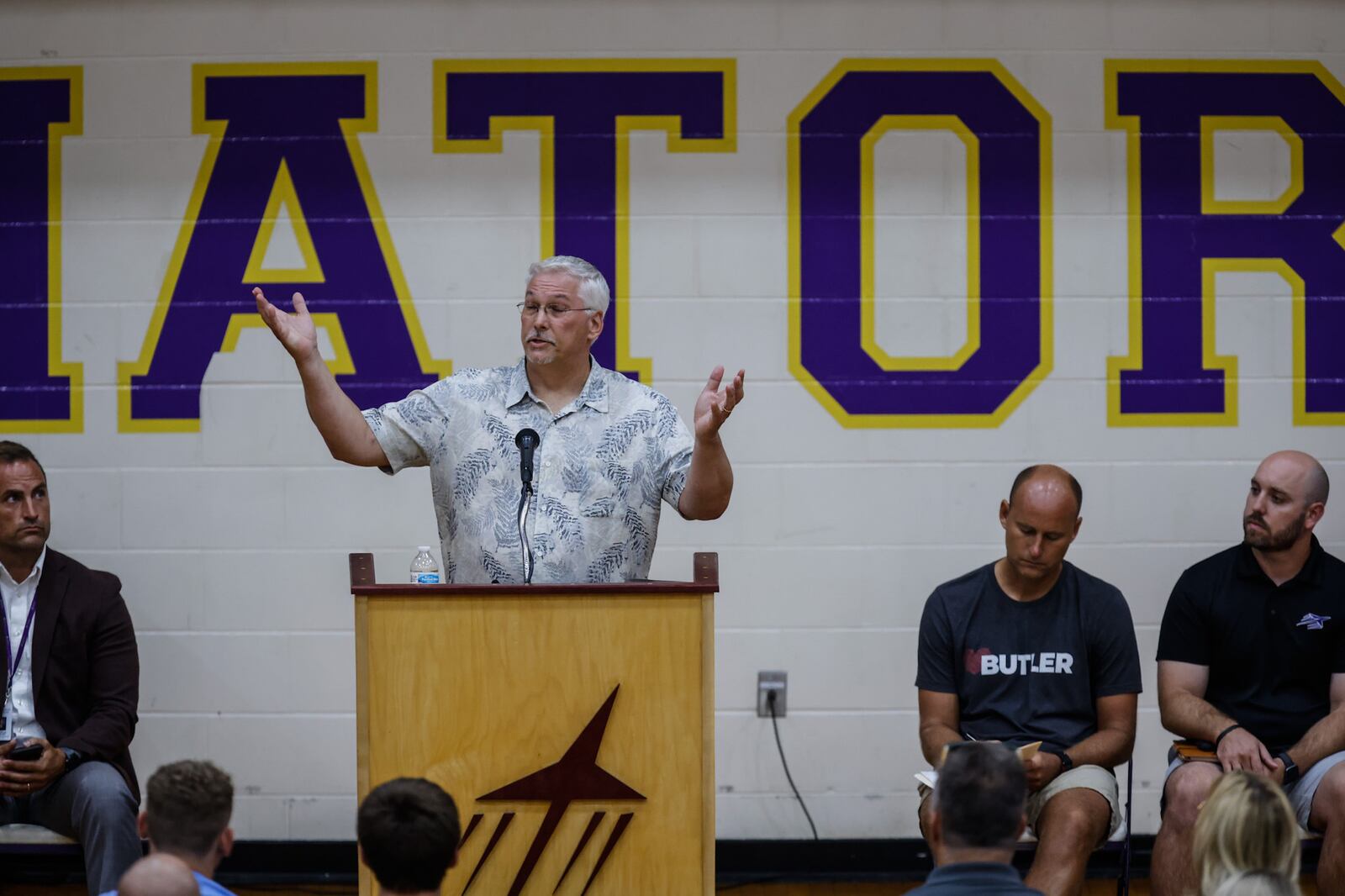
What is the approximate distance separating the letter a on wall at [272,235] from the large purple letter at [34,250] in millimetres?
223

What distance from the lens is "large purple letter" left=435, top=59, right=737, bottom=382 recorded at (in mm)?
4527

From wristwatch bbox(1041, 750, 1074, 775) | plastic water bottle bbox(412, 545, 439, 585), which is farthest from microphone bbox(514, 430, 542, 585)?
wristwatch bbox(1041, 750, 1074, 775)

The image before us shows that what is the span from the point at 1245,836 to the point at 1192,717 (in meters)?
1.47

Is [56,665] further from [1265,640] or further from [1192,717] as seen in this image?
[1265,640]

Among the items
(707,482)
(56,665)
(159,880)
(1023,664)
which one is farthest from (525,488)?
(56,665)

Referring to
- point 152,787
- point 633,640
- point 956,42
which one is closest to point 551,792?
point 633,640

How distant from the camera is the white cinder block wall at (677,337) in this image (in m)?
4.54

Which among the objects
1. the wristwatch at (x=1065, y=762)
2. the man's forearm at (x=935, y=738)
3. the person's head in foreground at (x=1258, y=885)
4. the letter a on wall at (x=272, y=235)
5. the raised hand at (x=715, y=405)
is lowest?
the wristwatch at (x=1065, y=762)

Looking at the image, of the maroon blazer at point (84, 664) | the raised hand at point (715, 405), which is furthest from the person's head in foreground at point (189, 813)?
the maroon blazer at point (84, 664)

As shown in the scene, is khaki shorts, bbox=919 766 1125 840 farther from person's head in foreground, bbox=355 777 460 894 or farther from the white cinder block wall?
person's head in foreground, bbox=355 777 460 894

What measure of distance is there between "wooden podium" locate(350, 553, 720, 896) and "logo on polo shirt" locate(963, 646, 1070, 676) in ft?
3.50

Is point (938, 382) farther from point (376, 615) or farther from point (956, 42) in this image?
point (376, 615)

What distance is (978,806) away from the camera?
2.11m

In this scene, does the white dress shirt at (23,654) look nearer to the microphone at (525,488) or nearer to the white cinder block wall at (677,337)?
the white cinder block wall at (677,337)
